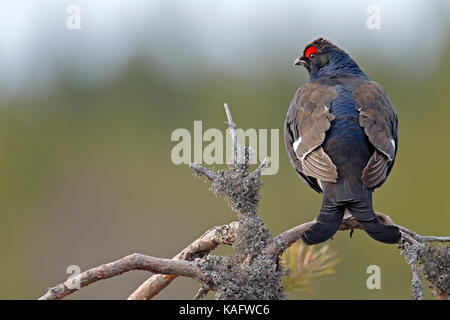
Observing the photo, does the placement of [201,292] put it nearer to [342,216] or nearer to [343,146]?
[342,216]

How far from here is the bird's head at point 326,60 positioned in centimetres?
462

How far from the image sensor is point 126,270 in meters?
2.55

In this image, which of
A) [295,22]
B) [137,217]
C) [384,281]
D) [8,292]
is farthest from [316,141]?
[295,22]

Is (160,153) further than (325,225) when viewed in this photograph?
Yes

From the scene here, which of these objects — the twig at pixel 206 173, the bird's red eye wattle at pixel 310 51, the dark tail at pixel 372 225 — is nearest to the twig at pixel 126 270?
the twig at pixel 206 173

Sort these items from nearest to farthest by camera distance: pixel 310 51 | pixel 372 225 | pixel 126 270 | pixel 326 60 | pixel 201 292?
1. pixel 126 270
2. pixel 201 292
3. pixel 372 225
4. pixel 326 60
5. pixel 310 51

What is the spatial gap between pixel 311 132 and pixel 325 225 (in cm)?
70

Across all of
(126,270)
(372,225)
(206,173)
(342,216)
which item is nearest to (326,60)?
(342,216)

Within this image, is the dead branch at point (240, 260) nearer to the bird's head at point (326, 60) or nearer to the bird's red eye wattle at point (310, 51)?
the bird's head at point (326, 60)

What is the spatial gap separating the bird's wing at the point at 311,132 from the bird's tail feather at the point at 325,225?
19cm

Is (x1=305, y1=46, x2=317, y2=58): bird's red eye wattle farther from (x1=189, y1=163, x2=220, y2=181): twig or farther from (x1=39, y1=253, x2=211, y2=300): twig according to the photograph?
(x1=39, y1=253, x2=211, y2=300): twig

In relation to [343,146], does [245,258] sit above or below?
below
